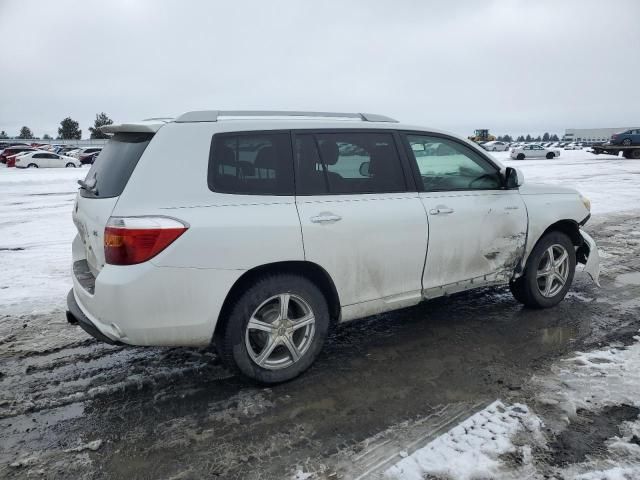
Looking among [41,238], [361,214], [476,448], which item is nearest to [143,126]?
[361,214]

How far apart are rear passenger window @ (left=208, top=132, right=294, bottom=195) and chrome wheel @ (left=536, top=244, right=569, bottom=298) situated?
289 centimetres

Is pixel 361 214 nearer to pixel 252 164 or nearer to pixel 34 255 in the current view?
pixel 252 164

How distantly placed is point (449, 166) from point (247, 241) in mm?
2091

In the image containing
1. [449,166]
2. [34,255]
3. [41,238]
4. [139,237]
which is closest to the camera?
→ [139,237]

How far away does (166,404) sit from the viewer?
3164mm

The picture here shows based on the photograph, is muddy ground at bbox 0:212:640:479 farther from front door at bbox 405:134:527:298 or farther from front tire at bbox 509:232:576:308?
front door at bbox 405:134:527:298

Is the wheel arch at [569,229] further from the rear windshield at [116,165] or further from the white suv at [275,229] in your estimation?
the rear windshield at [116,165]

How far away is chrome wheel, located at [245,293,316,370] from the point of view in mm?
3258

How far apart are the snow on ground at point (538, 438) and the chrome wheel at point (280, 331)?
114cm

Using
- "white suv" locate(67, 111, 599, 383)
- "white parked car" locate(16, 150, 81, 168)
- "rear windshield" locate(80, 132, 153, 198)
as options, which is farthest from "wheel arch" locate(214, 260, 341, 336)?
"white parked car" locate(16, 150, 81, 168)

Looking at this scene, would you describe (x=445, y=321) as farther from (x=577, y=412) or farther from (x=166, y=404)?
(x=166, y=404)

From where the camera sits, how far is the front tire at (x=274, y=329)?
10.3 feet

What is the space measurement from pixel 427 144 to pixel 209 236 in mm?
2158

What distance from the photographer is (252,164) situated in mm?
3248
